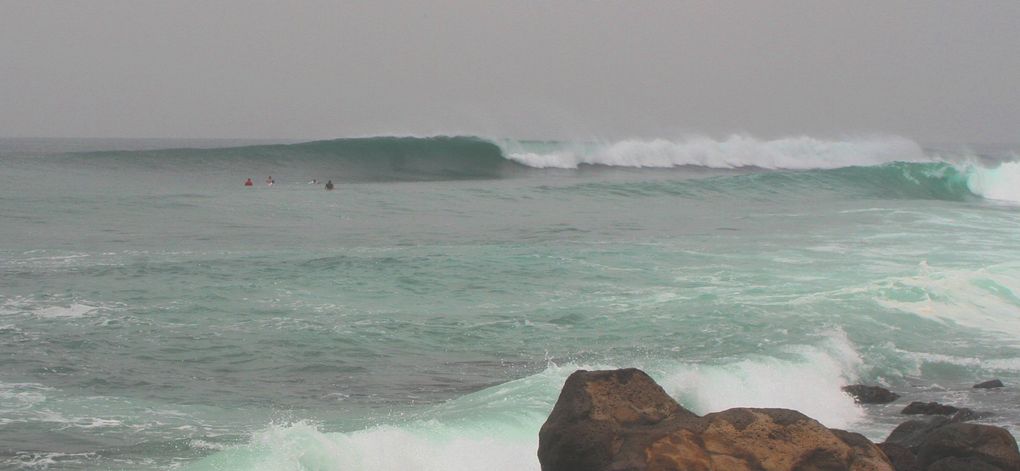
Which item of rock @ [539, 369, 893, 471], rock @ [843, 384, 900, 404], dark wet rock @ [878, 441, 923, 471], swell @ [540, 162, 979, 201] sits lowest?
rock @ [843, 384, 900, 404]

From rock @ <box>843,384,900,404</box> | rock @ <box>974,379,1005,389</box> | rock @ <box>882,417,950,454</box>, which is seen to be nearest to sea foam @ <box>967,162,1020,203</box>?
rock @ <box>974,379,1005,389</box>

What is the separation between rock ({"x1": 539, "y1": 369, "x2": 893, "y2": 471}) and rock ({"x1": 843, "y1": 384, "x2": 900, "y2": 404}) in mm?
5201

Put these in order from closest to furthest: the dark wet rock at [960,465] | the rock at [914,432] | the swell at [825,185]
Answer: the dark wet rock at [960,465] → the rock at [914,432] → the swell at [825,185]

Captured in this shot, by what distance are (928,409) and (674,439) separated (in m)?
5.27

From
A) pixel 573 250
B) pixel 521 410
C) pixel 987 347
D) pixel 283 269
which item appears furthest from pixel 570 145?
pixel 521 410

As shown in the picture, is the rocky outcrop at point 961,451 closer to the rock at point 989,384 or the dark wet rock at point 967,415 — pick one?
the dark wet rock at point 967,415

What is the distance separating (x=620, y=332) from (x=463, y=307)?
2.53 metres

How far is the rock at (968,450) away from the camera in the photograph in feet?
20.2

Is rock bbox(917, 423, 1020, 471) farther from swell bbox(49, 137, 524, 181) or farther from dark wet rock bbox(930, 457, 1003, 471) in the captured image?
swell bbox(49, 137, 524, 181)

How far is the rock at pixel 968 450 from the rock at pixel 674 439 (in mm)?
1240

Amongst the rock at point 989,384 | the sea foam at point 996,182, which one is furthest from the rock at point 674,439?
the sea foam at point 996,182

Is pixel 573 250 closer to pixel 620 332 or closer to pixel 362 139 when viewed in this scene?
pixel 620 332

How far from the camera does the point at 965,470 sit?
612cm

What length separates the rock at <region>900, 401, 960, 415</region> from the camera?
9.41m
